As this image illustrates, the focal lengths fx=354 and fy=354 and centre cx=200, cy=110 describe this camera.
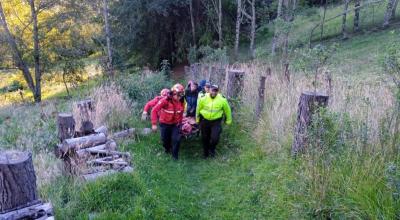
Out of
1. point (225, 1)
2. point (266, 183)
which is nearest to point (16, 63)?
point (225, 1)

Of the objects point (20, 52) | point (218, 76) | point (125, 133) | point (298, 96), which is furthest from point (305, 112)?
point (20, 52)

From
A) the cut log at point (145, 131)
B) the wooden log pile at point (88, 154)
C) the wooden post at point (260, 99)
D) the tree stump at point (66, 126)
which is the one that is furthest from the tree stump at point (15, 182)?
the wooden post at point (260, 99)

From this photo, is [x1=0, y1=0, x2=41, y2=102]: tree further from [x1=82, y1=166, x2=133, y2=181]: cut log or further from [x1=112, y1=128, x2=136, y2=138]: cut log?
[x1=82, y1=166, x2=133, y2=181]: cut log

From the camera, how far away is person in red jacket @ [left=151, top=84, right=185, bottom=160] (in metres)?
7.30

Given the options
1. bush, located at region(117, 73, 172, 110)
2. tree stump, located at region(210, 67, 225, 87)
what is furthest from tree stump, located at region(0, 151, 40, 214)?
tree stump, located at region(210, 67, 225, 87)

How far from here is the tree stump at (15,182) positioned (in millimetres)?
3477

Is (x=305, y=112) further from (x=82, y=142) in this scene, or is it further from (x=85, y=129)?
(x=85, y=129)

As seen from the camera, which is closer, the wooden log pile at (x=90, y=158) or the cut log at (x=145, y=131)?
the wooden log pile at (x=90, y=158)

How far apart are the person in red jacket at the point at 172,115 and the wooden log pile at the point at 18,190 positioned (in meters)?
3.80

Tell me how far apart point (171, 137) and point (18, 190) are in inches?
164

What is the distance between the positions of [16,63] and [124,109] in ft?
46.9

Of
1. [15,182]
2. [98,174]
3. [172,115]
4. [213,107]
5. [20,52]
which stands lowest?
[98,174]

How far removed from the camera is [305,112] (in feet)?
16.9

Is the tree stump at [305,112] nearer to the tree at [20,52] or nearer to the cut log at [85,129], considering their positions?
the cut log at [85,129]
